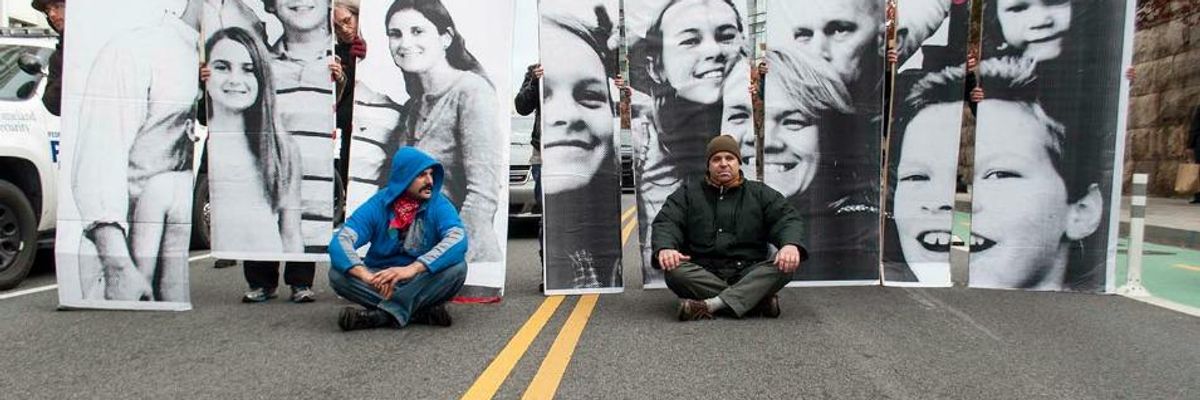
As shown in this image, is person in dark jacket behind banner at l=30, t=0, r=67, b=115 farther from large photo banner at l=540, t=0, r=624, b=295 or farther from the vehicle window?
large photo banner at l=540, t=0, r=624, b=295

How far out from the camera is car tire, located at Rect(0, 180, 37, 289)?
7281 millimetres

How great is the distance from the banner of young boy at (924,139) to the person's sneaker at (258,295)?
4.78 metres

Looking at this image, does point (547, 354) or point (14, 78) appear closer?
point (547, 354)

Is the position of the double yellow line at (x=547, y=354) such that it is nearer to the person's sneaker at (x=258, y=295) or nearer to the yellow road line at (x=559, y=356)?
the yellow road line at (x=559, y=356)

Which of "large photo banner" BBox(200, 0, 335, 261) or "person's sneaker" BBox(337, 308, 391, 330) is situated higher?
"large photo banner" BBox(200, 0, 335, 261)

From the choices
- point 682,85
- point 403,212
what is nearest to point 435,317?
point 403,212

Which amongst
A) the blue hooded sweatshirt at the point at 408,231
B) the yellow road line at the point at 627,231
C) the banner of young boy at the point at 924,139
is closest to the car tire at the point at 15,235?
the blue hooded sweatshirt at the point at 408,231

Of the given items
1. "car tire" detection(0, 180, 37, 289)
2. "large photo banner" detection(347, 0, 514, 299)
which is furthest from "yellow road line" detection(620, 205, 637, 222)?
"car tire" detection(0, 180, 37, 289)

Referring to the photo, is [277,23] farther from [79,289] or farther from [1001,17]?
[1001,17]

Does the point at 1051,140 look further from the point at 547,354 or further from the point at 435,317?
the point at 435,317

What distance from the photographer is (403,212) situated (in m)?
5.97

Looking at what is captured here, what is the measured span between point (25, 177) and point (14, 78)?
31.9 inches

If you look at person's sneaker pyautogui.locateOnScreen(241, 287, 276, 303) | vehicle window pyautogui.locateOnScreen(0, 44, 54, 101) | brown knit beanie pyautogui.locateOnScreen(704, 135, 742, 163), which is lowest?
person's sneaker pyautogui.locateOnScreen(241, 287, 276, 303)

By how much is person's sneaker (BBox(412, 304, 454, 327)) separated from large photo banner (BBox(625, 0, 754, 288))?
1966mm
